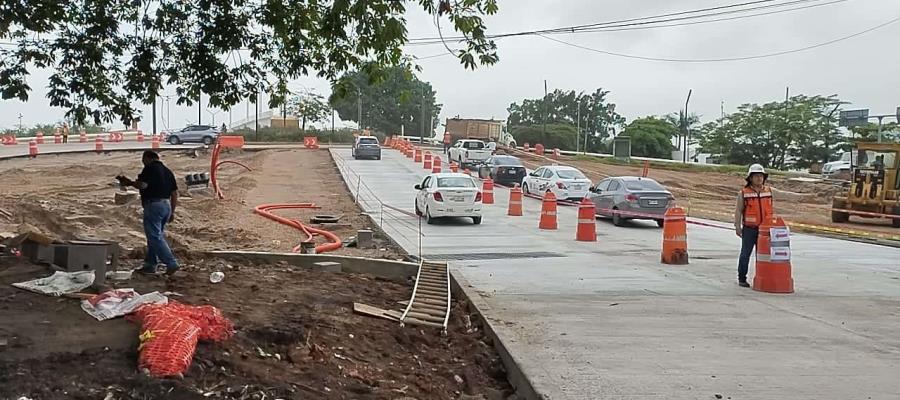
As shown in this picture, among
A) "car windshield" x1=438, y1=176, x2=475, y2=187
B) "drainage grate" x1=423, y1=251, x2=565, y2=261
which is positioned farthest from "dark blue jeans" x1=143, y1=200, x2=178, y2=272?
"car windshield" x1=438, y1=176, x2=475, y2=187

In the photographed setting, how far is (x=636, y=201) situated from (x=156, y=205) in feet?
51.4

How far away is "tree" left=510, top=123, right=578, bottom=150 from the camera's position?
95.7 metres

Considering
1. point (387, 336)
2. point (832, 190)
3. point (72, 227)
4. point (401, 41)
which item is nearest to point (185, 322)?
point (387, 336)

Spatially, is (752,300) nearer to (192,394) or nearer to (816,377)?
(816,377)

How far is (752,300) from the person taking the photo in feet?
35.5

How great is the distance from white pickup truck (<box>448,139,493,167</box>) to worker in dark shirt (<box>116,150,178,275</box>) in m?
38.6

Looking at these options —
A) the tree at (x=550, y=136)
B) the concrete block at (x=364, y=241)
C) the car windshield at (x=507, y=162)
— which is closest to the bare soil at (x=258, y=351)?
the concrete block at (x=364, y=241)

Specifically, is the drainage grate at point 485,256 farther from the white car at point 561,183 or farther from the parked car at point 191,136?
the parked car at point 191,136

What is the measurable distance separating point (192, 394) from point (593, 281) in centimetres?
809

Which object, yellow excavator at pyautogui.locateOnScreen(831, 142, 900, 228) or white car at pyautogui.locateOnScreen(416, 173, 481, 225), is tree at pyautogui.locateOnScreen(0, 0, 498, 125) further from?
yellow excavator at pyautogui.locateOnScreen(831, 142, 900, 228)

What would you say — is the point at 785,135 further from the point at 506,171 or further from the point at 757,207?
the point at 757,207

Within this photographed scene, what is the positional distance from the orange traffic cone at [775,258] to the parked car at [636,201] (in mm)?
11560

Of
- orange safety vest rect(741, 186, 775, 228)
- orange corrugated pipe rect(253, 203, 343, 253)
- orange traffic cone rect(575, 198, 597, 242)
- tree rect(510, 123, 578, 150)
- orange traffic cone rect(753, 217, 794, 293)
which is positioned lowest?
orange corrugated pipe rect(253, 203, 343, 253)

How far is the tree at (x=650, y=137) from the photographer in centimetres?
8588
